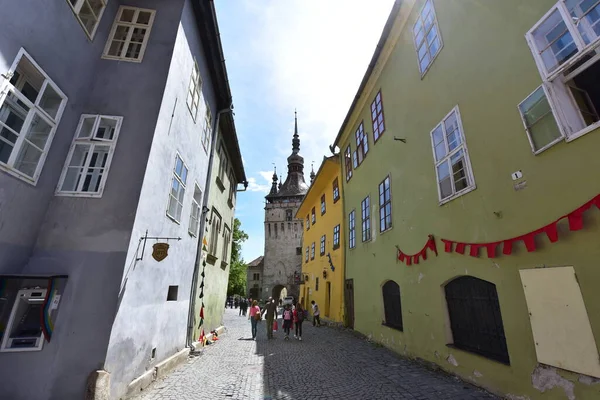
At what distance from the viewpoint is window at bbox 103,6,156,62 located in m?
6.39

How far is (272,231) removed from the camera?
49312 millimetres

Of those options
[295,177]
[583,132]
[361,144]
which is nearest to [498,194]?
[583,132]

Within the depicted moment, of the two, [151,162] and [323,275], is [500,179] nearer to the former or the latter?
[151,162]

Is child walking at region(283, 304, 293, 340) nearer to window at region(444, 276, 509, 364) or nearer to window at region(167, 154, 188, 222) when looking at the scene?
window at region(167, 154, 188, 222)

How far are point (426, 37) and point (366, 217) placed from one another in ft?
Answer: 22.6

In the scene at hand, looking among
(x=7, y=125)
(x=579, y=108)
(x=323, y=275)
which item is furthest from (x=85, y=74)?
(x=323, y=275)

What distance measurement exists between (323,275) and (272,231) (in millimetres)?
30998

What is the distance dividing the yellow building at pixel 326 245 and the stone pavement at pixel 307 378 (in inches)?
249

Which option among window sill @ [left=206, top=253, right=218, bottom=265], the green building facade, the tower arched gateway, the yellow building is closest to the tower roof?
the tower arched gateway

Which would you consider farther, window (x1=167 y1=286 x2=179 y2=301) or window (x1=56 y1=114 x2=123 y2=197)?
window (x1=167 y1=286 x2=179 y2=301)

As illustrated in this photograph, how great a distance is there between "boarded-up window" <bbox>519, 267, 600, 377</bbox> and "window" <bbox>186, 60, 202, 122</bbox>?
8.48m

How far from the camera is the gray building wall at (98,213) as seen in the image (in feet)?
14.3

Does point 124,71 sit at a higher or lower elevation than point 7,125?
higher

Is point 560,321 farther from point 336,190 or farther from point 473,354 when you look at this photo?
point 336,190
